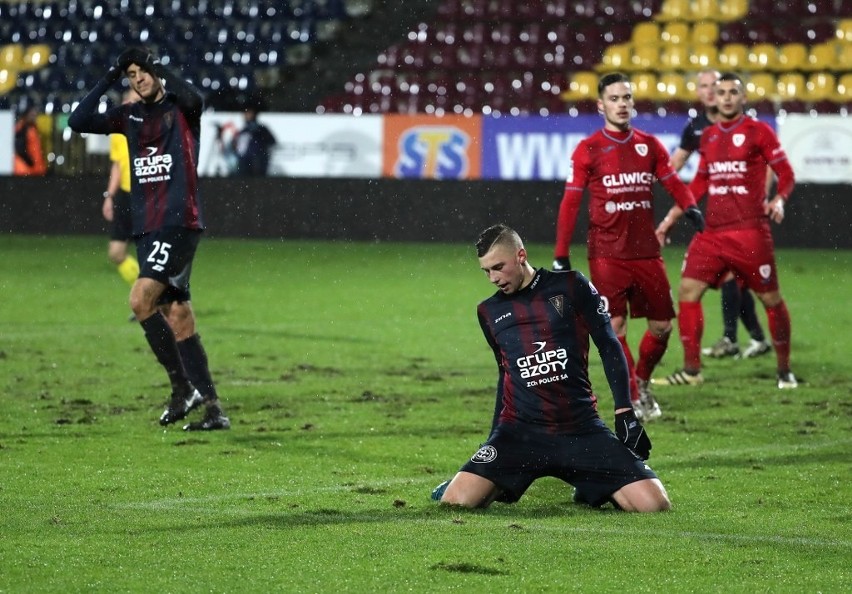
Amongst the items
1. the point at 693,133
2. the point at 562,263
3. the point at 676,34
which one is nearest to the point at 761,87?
the point at 676,34

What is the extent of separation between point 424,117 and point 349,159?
1.18 meters

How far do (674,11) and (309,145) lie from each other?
7.05 metres

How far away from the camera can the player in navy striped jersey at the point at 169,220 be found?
8383 mm

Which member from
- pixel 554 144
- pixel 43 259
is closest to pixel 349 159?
pixel 554 144

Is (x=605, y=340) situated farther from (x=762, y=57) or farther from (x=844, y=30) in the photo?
(x=844, y=30)

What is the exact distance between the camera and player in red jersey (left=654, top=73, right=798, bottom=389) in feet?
33.0

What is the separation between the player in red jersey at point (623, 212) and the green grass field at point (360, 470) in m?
0.75

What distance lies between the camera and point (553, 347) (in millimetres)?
6211

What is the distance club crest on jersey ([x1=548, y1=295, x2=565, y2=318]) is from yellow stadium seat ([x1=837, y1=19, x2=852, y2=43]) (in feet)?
62.3

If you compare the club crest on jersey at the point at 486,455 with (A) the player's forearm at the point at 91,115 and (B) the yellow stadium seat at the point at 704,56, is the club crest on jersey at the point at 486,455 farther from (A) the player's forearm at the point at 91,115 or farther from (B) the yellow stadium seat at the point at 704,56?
(B) the yellow stadium seat at the point at 704,56

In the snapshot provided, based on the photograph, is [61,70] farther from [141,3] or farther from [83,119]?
[83,119]

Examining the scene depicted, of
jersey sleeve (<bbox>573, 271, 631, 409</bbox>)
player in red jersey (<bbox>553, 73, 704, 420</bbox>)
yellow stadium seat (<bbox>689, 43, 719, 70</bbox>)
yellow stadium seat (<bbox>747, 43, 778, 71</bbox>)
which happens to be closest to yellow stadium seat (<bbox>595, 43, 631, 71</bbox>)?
yellow stadium seat (<bbox>689, 43, 719, 70</bbox>)

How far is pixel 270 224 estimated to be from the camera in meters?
21.4

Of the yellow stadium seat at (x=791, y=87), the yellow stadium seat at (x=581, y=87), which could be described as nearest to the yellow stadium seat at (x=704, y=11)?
the yellow stadium seat at (x=791, y=87)
